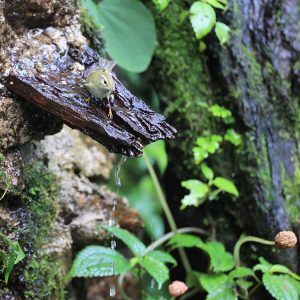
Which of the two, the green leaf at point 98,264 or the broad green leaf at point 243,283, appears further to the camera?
the broad green leaf at point 243,283

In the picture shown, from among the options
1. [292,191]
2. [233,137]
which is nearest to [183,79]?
[233,137]

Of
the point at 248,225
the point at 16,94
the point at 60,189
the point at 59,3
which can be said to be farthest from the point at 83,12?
the point at 248,225

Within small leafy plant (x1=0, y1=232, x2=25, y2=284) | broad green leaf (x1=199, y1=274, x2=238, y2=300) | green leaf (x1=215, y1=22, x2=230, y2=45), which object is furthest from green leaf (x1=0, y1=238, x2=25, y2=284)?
green leaf (x1=215, y1=22, x2=230, y2=45)

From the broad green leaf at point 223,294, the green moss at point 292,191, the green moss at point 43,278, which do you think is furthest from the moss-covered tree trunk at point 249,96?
the green moss at point 43,278

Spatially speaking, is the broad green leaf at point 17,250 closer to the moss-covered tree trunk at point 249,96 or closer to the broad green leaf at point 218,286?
the broad green leaf at point 218,286

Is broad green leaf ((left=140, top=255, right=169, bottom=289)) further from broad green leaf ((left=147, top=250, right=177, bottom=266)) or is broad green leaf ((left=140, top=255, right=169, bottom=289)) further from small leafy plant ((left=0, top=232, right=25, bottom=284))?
small leafy plant ((left=0, top=232, right=25, bottom=284))

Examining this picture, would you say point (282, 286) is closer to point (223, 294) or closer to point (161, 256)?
point (223, 294)
